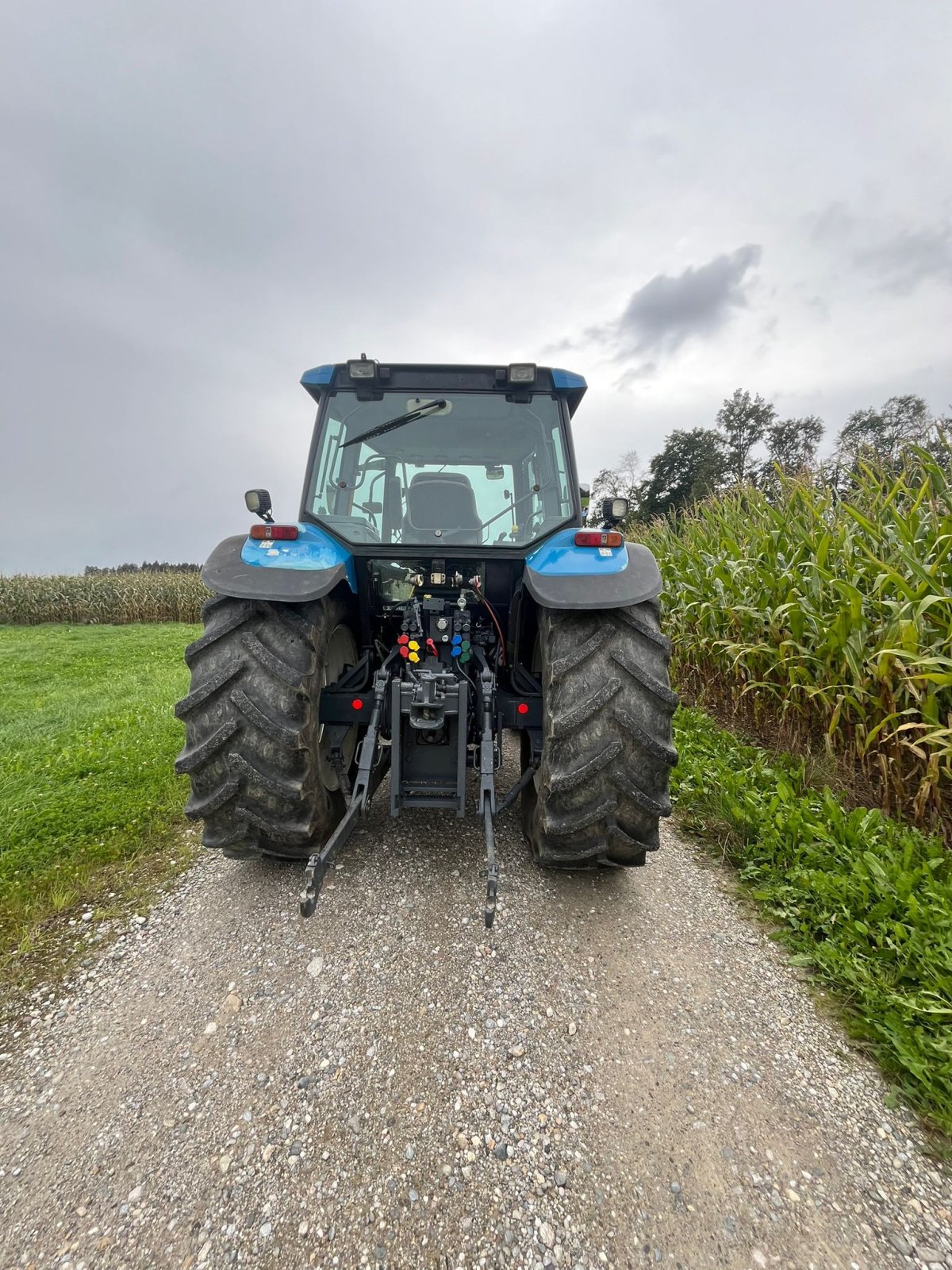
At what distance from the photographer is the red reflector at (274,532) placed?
1.96m

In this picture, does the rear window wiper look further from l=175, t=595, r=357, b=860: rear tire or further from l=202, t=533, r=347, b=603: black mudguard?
l=175, t=595, r=357, b=860: rear tire

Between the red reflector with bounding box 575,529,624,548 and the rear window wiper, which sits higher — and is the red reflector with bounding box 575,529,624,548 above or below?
below

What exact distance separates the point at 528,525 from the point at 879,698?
189 centimetres

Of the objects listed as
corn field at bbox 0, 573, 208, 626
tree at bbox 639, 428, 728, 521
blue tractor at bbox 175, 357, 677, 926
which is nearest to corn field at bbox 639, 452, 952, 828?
blue tractor at bbox 175, 357, 677, 926

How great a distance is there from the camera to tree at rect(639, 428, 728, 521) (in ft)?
91.1

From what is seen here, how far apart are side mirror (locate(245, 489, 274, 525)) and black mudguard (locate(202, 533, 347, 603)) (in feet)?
1.53

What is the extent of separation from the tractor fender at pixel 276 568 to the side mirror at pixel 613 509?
114cm

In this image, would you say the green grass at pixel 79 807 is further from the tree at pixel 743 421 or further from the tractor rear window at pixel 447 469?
the tree at pixel 743 421

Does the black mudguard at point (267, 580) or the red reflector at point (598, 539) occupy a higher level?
the red reflector at point (598, 539)

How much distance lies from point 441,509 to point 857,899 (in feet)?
7.30

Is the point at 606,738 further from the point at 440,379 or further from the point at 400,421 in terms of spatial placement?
the point at 440,379

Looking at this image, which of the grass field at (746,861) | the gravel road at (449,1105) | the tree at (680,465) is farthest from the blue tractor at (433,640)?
the tree at (680,465)

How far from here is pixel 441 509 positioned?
2.43m

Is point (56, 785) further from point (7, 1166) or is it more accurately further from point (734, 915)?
point (734, 915)
